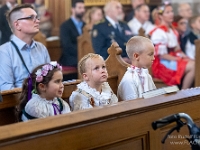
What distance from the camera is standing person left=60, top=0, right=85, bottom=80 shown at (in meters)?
5.94

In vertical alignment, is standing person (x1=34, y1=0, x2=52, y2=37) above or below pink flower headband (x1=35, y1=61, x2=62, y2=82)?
above

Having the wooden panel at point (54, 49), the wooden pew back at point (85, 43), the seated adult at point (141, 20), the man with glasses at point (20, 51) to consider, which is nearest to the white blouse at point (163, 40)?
the seated adult at point (141, 20)

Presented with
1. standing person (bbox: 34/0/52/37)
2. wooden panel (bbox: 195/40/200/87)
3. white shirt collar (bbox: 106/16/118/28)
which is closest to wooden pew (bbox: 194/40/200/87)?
wooden panel (bbox: 195/40/200/87)

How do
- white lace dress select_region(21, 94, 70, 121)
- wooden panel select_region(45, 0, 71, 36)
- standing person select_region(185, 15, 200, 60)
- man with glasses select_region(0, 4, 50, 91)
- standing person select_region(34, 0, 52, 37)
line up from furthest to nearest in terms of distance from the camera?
wooden panel select_region(45, 0, 71, 36), standing person select_region(34, 0, 52, 37), standing person select_region(185, 15, 200, 60), man with glasses select_region(0, 4, 50, 91), white lace dress select_region(21, 94, 70, 121)

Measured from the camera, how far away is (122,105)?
2.14 meters

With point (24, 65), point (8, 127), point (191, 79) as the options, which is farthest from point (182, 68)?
point (8, 127)

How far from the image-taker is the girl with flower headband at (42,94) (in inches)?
100

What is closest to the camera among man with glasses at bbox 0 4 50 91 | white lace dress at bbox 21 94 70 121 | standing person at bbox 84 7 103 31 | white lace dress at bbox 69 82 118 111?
white lace dress at bbox 21 94 70 121

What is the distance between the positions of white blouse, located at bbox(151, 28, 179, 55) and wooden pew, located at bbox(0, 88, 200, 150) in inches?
126

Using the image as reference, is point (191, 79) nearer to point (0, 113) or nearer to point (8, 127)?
point (0, 113)

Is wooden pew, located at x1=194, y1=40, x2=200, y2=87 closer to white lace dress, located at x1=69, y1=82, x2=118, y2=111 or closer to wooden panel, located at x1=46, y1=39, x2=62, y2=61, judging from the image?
wooden panel, located at x1=46, y1=39, x2=62, y2=61

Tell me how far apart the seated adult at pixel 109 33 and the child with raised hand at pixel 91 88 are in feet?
8.72

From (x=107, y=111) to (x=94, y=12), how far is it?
15.7 ft

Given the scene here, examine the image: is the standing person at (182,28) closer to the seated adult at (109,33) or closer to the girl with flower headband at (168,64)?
the girl with flower headband at (168,64)
